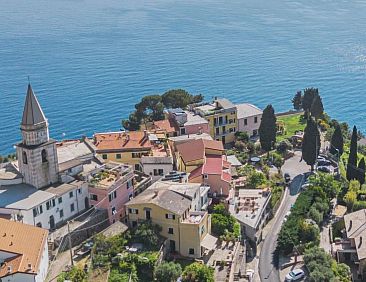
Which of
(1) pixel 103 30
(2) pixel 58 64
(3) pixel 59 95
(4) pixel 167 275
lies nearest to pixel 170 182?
(4) pixel 167 275

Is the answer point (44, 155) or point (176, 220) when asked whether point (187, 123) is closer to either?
point (44, 155)

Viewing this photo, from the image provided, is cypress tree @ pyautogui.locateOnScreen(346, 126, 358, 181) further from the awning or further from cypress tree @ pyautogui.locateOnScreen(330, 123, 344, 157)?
the awning

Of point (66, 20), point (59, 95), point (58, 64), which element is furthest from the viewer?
point (66, 20)

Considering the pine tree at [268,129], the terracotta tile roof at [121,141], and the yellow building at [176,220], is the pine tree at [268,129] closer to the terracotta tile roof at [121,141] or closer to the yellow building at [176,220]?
the terracotta tile roof at [121,141]

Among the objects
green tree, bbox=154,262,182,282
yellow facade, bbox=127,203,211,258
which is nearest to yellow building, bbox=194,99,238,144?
yellow facade, bbox=127,203,211,258

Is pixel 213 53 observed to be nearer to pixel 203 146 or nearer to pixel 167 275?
pixel 203 146

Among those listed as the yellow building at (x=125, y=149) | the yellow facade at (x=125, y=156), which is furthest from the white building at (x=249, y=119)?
the yellow facade at (x=125, y=156)

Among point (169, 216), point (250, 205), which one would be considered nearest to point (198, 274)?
point (169, 216)
